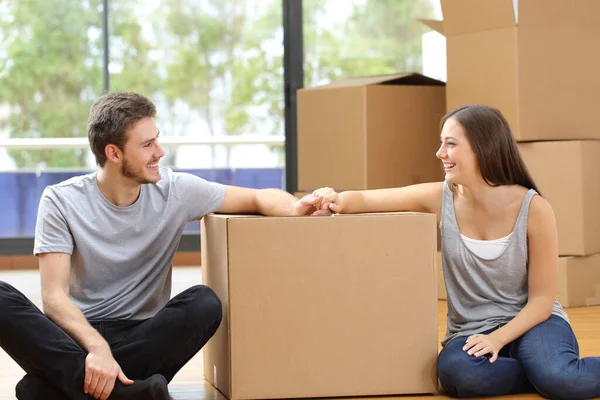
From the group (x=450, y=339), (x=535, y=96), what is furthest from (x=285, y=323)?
(x=535, y=96)

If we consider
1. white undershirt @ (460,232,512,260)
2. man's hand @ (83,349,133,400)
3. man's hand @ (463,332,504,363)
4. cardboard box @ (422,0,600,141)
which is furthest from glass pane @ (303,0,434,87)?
man's hand @ (83,349,133,400)

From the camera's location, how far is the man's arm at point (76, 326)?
5.89ft

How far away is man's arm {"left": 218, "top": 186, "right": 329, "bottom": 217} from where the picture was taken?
205 cm

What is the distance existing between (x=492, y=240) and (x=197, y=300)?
2.14ft

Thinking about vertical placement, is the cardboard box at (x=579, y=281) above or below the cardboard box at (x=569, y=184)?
below

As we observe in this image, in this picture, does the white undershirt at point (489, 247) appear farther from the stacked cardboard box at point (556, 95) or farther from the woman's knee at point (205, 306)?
the stacked cardboard box at point (556, 95)

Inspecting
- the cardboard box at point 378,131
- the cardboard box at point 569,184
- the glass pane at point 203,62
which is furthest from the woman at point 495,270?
the glass pane at point 203,62

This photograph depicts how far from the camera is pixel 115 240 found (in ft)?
6.51

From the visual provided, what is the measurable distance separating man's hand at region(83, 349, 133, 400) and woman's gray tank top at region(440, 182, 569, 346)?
2.43 feet

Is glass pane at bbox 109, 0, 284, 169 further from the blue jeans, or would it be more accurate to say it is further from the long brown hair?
the blue jeans

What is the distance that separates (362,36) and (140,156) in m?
3.00

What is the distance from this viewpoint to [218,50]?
487 centimetres

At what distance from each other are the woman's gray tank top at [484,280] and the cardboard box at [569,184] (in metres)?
1.18

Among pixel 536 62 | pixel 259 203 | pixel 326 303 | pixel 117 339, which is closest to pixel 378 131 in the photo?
pixel 536 62
